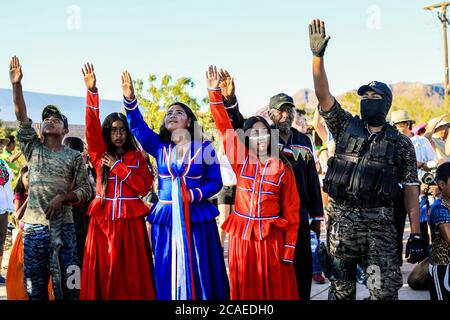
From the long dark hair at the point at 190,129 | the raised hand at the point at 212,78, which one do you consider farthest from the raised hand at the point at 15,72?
the raised hand at the point at 212,78

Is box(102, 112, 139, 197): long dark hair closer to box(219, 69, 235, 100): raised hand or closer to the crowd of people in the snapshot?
the crowd of people

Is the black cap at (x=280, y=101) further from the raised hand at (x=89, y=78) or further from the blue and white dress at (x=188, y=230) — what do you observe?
the raised hand at (x=89, y=78)

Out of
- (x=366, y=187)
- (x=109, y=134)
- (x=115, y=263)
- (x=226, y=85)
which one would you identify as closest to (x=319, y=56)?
(x=366, y=187)

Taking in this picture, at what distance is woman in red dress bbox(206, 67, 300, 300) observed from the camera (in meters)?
4.33

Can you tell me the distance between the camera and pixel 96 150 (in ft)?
15.7

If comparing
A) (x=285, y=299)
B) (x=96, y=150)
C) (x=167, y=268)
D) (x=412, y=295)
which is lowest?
(x=412, y=295)

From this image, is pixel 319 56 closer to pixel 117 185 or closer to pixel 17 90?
pixel 117 185

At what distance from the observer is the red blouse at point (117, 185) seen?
4730 mm

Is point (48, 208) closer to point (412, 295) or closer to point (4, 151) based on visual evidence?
point (412, 295)

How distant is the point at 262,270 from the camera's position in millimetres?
4324

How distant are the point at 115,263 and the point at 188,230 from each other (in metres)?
0.78

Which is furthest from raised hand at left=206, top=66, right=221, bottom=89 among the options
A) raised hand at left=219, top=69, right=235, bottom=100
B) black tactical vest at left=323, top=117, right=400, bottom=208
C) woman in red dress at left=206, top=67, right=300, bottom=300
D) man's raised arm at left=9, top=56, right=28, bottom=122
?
man's raised arm at left=9, top=56, right=28, bottom=122
